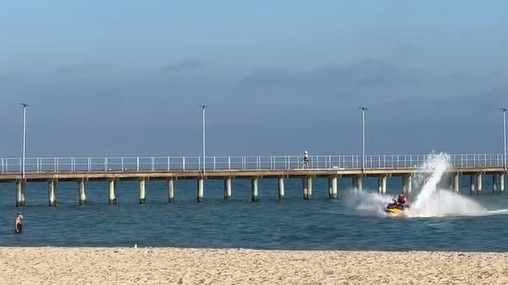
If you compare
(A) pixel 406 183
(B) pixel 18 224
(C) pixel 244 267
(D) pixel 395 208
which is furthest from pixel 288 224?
(A) pixel 406 183

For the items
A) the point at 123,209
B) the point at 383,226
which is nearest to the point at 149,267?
the point at 383,226

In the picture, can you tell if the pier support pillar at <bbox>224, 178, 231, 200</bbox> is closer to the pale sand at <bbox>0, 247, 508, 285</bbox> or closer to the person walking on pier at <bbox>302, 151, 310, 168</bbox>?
the person walking on pier at <bbox>302, 151, 310, 168</bbox>

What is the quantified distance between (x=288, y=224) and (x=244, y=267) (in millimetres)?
21177

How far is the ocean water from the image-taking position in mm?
34312

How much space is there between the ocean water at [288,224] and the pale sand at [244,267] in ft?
24.3

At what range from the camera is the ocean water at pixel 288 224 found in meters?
34.3

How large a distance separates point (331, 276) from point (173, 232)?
2014 cm

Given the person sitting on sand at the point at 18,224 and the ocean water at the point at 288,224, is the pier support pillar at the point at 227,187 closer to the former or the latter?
the ocean water at the point at 288,224

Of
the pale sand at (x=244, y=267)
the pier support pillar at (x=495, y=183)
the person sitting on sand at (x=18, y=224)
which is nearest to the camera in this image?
the pale sand at (x=244, y=267)

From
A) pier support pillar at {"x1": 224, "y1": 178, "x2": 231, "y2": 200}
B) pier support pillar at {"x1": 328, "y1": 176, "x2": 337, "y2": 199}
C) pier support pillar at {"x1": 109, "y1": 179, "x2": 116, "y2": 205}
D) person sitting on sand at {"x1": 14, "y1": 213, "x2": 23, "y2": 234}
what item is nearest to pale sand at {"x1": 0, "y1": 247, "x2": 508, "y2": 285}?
person sitting on sand at {"x1": 14, "y1": 213, "x2": 23, "y2": 234}

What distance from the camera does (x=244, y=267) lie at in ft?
71.7

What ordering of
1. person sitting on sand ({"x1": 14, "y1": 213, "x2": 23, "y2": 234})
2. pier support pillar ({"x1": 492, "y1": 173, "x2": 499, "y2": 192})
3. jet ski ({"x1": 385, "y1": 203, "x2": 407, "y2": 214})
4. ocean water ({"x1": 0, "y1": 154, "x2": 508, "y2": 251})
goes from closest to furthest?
1. ocean water ({"x1": 0, "y1": 154, "x2": 508, "y2": 251})
2. person sitting on sand ({"x1": 14, "y1": 213, "x2": 23, "y2": 234})
3. jet ski ({"x1": 385, "y1": 203, "x2": 407, "y2": 214})
4. pier support pillar ({"x1": 492, "y1": 173, "x2": 499, "y2": 192})

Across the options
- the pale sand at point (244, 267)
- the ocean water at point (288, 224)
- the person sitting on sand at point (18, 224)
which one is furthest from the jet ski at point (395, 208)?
the pale sand at point (244, 267)

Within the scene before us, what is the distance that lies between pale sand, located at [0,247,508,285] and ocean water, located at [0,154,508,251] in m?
7.41
